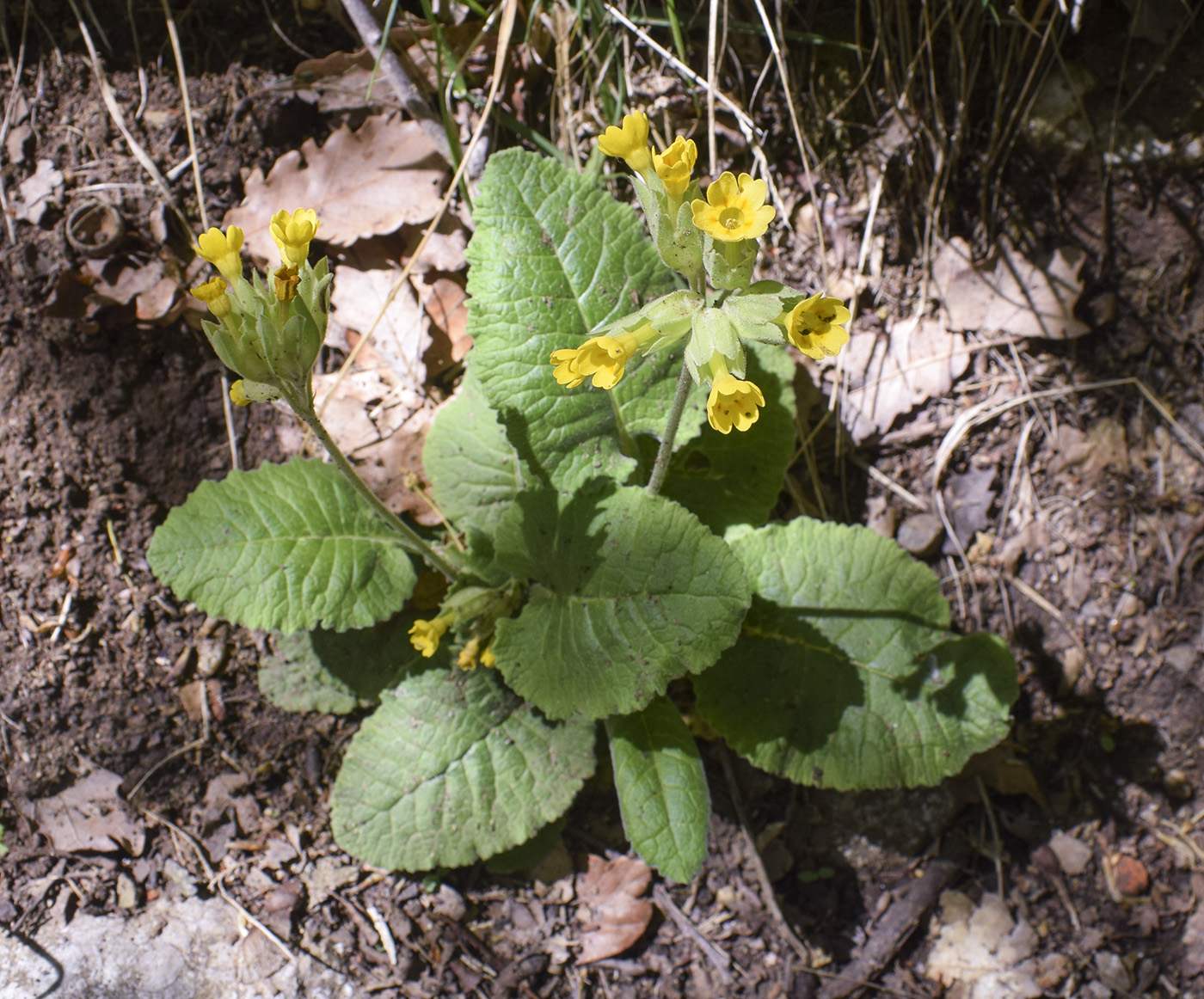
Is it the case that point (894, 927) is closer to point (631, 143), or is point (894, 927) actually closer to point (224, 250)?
point (631, 143)

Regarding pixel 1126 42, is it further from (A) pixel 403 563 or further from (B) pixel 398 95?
(A) pixel 403 563

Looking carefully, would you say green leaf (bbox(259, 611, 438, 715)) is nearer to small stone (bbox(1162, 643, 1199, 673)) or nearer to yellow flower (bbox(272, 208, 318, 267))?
yellow flower (bbox(272, 208, 318, 267))

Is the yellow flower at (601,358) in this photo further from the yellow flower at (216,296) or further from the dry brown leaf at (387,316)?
the dry brown leaf at (387,316)

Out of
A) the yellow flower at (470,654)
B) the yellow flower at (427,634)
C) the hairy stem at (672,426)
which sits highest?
the hairy stem at (672,426)

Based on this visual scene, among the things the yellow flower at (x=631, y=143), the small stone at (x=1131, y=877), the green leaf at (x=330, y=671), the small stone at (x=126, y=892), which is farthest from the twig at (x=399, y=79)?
the small stone at (x=1131, y=877)

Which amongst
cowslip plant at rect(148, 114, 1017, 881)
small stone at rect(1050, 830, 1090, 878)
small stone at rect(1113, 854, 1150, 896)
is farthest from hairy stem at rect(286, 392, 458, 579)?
small stone at rect(1113, 854, 1150, 896)

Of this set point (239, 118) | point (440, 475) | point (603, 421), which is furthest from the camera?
point (239, 118)

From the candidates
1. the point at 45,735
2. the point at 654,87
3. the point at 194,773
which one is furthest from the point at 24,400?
the point at 654,87
